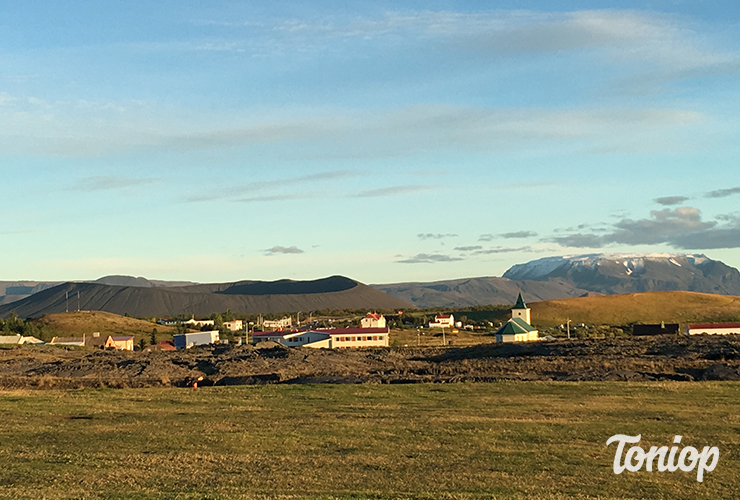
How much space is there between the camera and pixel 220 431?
24875mm

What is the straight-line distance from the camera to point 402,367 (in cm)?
6125

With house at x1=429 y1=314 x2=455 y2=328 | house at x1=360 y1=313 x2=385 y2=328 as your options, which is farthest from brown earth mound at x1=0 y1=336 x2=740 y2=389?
house at x1=429 y1=314 x2=455 y2=328

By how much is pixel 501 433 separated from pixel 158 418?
13121mm

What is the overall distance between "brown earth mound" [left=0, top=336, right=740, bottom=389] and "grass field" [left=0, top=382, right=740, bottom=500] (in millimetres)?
10119

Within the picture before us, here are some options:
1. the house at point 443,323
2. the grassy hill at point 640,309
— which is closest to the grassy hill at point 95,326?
the house at point 443,323

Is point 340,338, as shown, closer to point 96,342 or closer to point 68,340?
point 96,342

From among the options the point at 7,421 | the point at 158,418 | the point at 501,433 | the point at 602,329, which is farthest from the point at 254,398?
the point at 602,329

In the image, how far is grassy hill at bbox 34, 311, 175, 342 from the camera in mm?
148875

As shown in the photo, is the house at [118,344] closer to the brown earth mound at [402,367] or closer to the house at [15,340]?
the house at [15,340]

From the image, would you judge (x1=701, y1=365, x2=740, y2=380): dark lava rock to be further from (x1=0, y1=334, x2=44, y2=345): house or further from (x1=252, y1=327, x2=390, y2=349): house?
A: (x1=0, y1=334, x2=44, y2=345): house

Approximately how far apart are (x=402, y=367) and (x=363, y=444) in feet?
129

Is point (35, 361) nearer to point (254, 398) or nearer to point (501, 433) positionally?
point (254, 398)

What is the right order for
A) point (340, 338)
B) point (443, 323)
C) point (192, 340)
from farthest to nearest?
point (443, 323) → point (192, 340) → point (340, 338)

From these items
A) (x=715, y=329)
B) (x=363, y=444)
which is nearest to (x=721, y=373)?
(x=363, y=444)
